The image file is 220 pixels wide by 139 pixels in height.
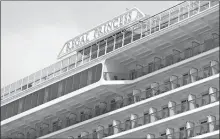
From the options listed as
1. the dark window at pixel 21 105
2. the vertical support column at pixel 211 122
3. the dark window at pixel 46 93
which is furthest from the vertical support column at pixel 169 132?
the dark window at pixel 21 105

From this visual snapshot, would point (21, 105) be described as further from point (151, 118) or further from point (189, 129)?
point (189, 129)

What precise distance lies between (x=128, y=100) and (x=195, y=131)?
33.2ft

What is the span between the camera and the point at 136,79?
74875mm

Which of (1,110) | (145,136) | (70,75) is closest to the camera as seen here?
(145,136)

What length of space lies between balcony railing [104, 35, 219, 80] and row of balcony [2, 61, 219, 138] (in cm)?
147

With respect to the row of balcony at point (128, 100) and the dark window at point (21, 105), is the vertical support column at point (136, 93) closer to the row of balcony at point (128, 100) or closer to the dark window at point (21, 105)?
the row of balcony at point (128, 100)

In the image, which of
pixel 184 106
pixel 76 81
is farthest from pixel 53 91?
pixel 184 106

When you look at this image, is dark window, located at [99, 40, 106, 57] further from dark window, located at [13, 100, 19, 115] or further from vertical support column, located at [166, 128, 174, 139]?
dark window, located at [13, 100, 19, 115]

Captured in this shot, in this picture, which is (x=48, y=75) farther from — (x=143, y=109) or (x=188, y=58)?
(x=188, y=58)

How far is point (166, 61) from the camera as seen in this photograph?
73688mm

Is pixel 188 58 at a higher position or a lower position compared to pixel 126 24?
lower

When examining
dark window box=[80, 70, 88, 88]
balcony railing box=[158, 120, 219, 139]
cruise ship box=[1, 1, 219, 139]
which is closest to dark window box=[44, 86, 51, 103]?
cruise ship box=[1, 1, 219, 139]

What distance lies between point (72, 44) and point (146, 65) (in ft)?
31.1

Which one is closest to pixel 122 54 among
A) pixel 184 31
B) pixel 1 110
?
pixel 184 31
